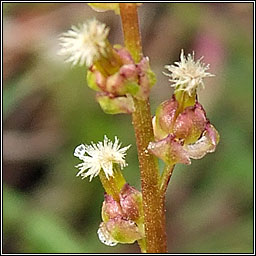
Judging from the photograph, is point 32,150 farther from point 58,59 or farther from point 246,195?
point 246,195

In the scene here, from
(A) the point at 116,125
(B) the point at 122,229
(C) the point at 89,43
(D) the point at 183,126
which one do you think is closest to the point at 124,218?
(B) the point at 122,229

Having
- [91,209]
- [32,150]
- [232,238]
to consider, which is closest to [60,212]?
[91,209]

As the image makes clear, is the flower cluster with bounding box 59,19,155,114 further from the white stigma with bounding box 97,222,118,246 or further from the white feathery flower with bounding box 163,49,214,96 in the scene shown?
the white stigma with bounding box 97,222,118,246

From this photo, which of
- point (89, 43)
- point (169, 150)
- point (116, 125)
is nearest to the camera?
point (89, 43)

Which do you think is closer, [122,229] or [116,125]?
[122,229]

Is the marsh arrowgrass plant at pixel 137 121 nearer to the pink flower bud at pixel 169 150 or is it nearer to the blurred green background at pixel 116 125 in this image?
the pink flower bud at pixel 169 150

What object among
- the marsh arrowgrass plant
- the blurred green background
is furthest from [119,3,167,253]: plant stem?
the blurred green background

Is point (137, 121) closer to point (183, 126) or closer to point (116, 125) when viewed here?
point (183, 126)
